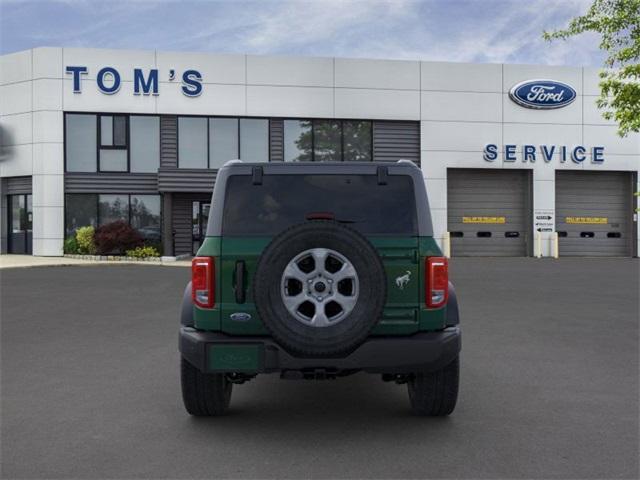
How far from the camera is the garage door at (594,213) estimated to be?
27703 millimetres

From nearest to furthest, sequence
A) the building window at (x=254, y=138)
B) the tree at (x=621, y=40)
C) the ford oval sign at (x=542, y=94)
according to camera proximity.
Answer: the tree at (x=621, y=40) < the building window at (x=254, y=138) < the ford oval sign at (x=542, y=94)

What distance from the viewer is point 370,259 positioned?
3.69 m

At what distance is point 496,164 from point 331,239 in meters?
24.6

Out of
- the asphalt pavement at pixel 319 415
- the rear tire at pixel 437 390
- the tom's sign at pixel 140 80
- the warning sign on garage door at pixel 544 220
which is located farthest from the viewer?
the warning sign on garage door at pixel 544 220

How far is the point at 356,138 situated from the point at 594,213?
39.4 ft

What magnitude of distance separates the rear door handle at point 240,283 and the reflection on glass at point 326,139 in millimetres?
22299

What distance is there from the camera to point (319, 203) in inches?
162

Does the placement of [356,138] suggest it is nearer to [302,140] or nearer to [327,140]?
[327,140]

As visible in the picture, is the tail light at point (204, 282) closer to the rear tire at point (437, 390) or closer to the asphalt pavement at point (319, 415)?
the asphalt pavement at point (319, 415)

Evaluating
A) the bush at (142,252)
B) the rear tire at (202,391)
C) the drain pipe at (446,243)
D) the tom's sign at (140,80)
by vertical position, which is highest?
the tom's sign at (140,80)

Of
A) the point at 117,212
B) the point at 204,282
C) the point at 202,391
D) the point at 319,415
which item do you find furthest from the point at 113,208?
the point at 204,282

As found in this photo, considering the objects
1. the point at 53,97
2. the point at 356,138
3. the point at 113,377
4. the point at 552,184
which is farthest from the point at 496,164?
the point at 113,377

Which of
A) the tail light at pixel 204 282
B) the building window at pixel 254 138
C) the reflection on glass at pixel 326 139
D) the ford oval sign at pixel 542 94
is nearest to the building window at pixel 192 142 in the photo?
the building window at pixel 254 138

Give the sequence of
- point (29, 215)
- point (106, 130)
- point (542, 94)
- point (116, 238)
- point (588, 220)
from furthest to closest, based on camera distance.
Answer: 1. point (588, 220)
2. point (542, 94)
3. point (29, 215)
4. point (106, 130)
5. point (116, 238)
